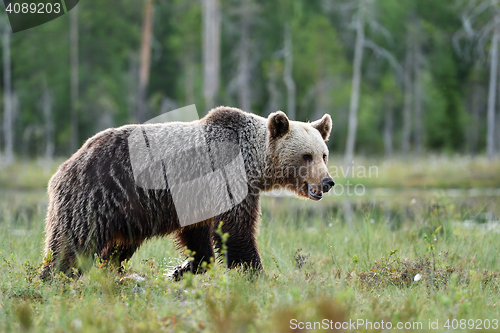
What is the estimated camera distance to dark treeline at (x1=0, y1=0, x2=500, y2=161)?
2605cm

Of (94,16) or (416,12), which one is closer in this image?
(94,16)

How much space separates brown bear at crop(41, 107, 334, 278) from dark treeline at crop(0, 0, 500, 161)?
1409 cm

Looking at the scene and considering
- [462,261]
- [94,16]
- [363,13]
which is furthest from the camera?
[94,16]

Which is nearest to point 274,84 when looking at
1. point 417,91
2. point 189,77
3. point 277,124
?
point 189,77

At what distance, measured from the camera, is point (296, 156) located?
548 centimetres

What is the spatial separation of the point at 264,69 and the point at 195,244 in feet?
93.9

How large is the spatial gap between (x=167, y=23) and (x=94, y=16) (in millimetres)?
9459

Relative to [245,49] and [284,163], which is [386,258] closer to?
[284,163]

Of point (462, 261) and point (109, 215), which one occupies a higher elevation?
point (109, 215)

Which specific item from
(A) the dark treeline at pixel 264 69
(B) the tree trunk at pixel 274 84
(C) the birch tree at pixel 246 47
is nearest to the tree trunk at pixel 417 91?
(A) the dark treeline at pixel 264 69

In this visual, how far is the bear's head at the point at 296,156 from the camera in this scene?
5391mm

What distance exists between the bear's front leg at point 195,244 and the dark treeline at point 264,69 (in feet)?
46.3

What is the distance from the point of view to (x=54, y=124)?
3052 centimetres

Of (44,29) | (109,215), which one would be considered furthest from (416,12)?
(109,215)
